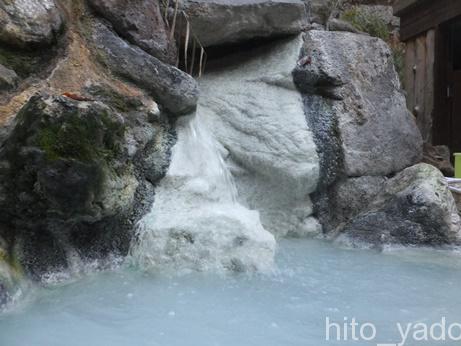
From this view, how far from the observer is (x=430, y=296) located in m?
2.35

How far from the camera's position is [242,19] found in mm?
4090

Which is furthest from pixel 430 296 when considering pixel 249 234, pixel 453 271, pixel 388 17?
pixel 388 17

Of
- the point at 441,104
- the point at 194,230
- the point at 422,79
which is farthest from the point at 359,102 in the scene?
the point at 422,79

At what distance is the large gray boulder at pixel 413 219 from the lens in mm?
3551

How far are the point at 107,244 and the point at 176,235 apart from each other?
39 cm

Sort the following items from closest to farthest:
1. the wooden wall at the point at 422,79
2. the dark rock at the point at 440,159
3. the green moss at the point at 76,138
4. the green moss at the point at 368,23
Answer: the green moss at the point at 76,138 < the dark rock at the point at 440,159 < the wooden wall at the point at 422,79 < the green moss at the point at 368,23

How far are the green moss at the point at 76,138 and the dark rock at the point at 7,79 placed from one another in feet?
1.82

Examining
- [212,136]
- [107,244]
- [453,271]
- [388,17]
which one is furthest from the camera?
[388,17]

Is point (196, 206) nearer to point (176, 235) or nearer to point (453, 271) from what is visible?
point (176, 235)

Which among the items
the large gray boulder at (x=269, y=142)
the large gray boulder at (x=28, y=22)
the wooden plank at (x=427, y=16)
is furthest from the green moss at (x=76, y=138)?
the wooden plank at (x=427, y=16)

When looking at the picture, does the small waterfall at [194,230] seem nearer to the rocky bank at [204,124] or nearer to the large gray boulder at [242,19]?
the rocky bank at [204,124]

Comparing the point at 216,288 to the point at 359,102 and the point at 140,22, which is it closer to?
the point at 140,22

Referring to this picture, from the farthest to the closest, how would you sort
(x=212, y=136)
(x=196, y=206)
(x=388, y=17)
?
1. (x=388, y=17)
2. (x=212, y=136)
3. (x=196, y=206)

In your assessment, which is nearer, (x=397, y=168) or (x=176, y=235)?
(x=176, y=235)
